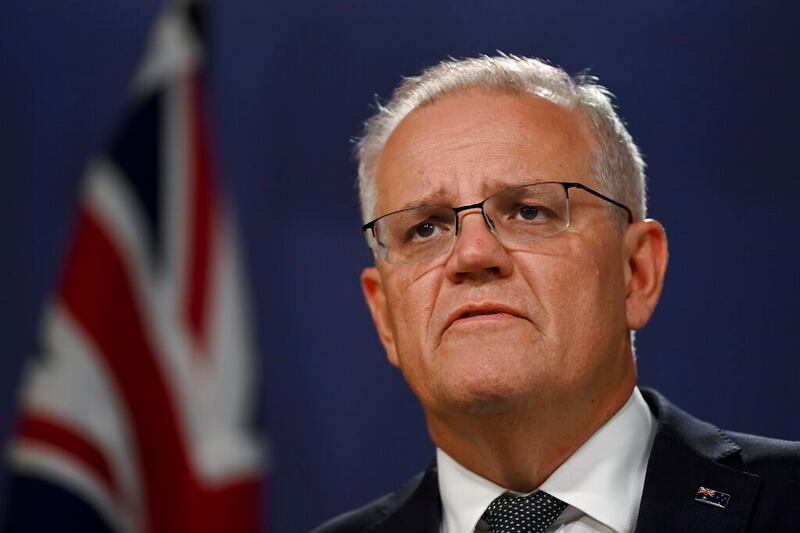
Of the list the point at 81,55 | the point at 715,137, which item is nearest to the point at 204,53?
Result: the point at 81,55

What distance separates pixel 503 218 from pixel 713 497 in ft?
1.87

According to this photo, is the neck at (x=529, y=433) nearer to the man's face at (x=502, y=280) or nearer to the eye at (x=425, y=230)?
the man's face at (x=502, y=280)

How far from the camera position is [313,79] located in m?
3.45

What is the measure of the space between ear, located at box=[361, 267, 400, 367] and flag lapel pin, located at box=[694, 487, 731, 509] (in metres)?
0.61

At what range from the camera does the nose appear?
1.79 metres

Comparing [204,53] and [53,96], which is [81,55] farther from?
[204,53]

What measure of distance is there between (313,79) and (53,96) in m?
0.87

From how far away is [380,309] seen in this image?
2.20 metres

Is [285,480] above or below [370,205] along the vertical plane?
below

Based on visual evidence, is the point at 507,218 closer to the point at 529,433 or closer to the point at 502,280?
the point at 502,280

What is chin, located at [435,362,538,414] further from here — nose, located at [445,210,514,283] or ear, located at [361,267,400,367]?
ear, located at [361,267,400,367]

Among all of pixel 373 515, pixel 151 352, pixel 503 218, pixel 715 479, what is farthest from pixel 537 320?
Result: pixel 151 352

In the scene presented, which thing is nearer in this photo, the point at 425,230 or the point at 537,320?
the point at 537,320

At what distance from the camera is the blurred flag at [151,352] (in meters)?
3.05
